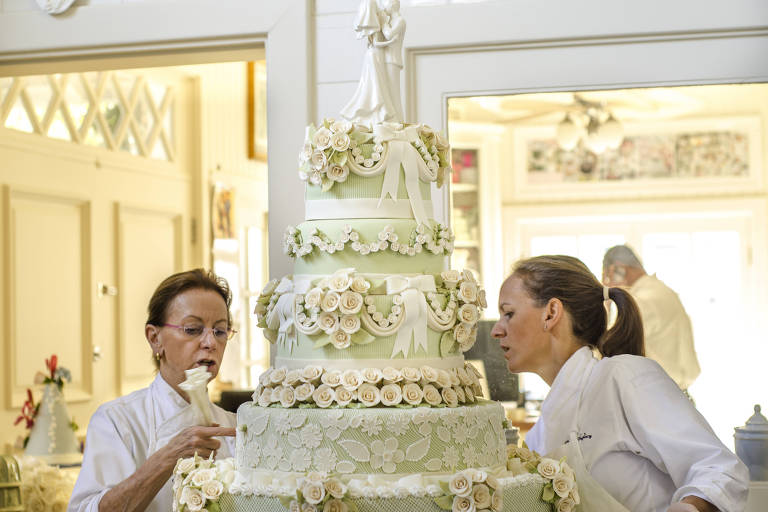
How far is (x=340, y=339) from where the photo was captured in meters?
1.86

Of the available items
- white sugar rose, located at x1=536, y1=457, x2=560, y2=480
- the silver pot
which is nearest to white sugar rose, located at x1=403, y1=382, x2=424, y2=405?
white sugar rose, located at x1=536, y1=457, x2=560, y2=480

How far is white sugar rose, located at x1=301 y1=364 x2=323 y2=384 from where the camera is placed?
1871mm

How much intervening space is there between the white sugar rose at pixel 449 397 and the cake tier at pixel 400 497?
0.50ft

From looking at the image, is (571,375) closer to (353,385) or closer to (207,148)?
(353,385)

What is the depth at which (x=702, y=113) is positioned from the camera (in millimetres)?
3174

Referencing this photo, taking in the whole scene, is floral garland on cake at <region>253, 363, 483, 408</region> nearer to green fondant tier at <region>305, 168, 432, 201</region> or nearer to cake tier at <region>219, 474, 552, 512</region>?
cake tier at <region>219, 474, 552, 512</region>

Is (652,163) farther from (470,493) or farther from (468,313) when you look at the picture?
(470,493)

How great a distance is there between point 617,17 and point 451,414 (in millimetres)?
1552

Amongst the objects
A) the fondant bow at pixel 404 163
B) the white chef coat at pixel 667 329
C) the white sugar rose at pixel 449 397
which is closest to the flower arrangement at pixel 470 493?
the white sugar rose at pixel 449 397

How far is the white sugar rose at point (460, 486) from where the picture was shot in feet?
5.77

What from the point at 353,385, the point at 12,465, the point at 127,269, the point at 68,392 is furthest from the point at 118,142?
the point at 353,385

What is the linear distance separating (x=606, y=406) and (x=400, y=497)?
65 centimetres

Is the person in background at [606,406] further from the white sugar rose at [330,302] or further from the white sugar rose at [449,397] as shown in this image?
the white sugar rose at [330,302]

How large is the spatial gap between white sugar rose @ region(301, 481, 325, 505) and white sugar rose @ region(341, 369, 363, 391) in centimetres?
20
